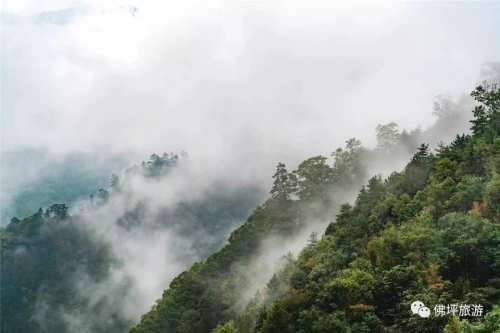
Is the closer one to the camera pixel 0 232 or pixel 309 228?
pixel 309 228

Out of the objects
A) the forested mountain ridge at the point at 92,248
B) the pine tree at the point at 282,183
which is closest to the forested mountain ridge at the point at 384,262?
the pine tree at the point at 282,183

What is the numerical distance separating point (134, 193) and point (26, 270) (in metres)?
30.7

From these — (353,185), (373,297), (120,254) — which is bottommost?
(373,297)

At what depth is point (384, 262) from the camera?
27141 mm

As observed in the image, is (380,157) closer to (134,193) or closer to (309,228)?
(309,228)

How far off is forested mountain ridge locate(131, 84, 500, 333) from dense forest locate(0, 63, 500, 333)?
0.08 meters

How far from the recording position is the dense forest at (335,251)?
23828 millimetres

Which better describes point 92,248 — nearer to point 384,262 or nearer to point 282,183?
point 282,183

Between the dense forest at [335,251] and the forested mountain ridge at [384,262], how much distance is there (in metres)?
0.08

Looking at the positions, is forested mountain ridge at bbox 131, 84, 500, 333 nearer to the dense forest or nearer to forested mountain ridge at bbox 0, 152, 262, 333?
the dense forest

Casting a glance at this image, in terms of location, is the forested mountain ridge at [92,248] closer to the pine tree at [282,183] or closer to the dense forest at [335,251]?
the dense forest at [335,251]

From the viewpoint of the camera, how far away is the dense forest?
23828 mm

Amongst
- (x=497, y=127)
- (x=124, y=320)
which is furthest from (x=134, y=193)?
(x=497, y=127)

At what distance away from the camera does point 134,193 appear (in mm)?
115500
